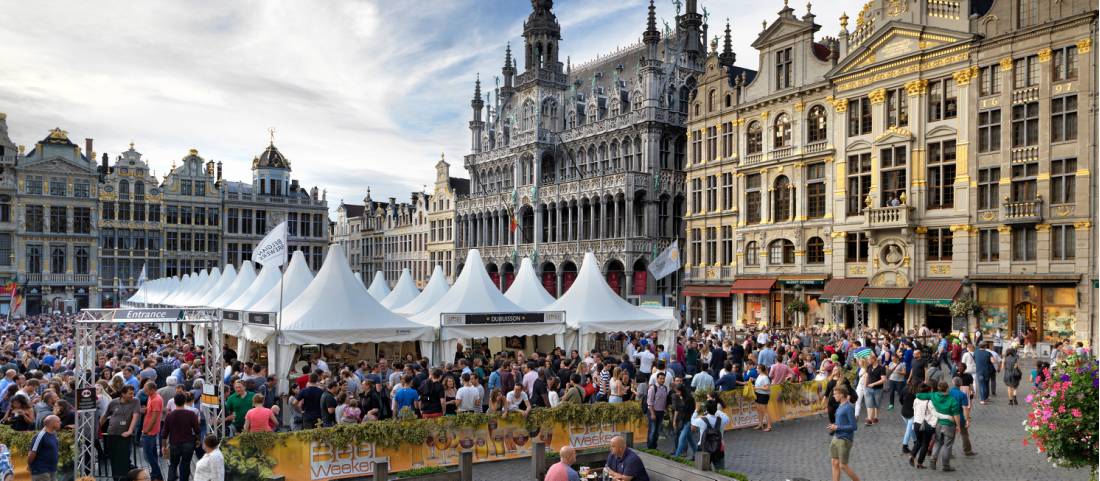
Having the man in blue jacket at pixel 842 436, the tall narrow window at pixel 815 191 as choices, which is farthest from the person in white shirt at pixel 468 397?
the tall narrow window at pixel 815 191

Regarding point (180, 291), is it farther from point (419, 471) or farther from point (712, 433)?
point (712, 433)

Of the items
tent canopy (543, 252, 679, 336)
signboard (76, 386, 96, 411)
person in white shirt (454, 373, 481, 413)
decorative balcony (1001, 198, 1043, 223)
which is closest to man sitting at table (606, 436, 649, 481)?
person in white shirt (454, 373, 481, 413)

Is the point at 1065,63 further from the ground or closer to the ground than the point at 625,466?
further from the ground

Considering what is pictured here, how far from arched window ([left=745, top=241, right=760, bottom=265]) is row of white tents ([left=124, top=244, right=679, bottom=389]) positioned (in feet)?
55.0

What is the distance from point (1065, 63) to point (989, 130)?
3640 mm

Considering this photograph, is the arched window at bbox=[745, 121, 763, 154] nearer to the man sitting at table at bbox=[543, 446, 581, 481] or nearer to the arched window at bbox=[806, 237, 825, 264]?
the arched window at bbox=[806, 237, 825, 264]

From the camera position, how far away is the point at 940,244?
35.0 meters

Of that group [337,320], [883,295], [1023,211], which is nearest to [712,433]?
[337,320]

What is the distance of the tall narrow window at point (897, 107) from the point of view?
120 ft

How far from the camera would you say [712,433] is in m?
12.6

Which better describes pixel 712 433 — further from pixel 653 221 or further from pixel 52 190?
pixel 52 190

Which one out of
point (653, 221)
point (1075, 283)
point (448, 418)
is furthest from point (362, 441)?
point (653, 221)

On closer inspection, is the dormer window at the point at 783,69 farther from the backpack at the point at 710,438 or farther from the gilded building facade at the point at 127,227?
the gilded building facade at the point at 127,227

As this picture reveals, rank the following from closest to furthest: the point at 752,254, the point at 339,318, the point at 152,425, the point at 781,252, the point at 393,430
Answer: the point at 152,425, the point at 393,430, the point at 339,318, the point at 781,252, the point at 752,254
